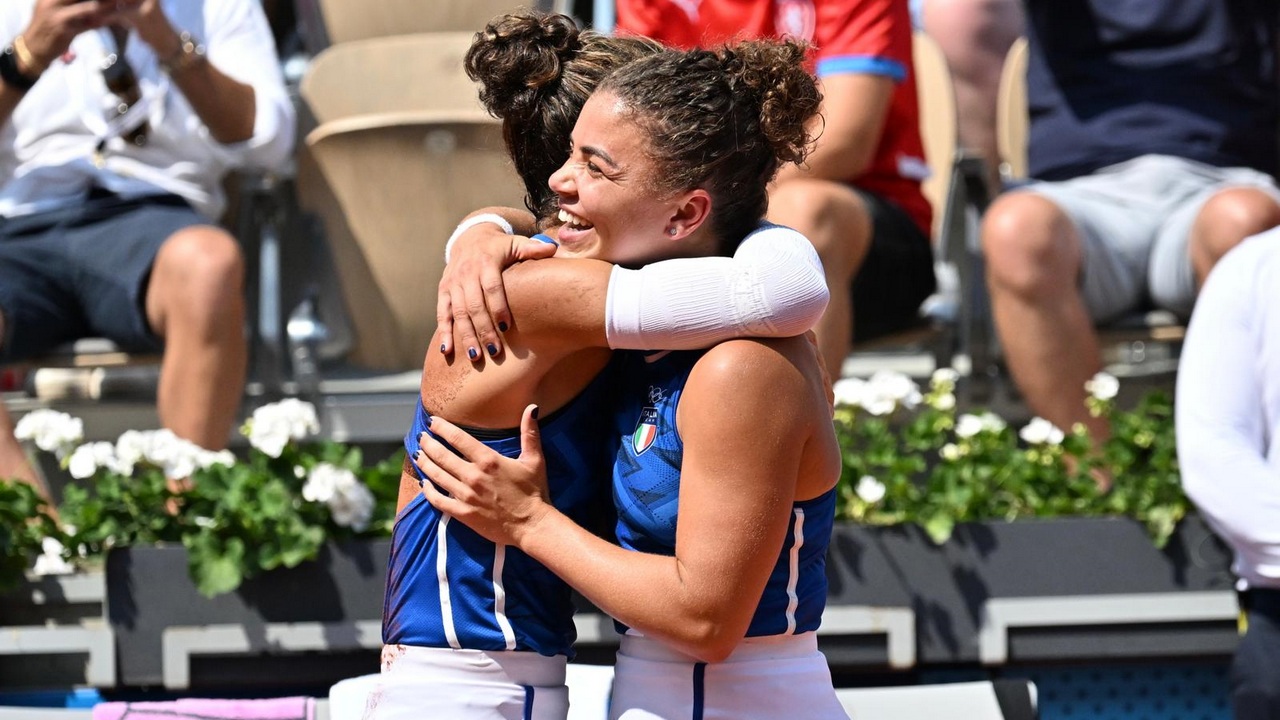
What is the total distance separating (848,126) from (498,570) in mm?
1827

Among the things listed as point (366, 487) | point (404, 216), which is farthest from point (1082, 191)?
point (366, 487)

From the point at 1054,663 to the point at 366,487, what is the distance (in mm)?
1270

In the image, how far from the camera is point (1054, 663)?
270 cm

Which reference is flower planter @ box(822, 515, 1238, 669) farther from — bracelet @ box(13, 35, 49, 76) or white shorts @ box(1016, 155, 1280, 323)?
bracelet @ box(13, 35, 49, 76)

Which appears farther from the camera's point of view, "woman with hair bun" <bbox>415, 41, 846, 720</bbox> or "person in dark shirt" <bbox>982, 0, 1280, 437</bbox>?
"person in dark shirt" <bbox>982, 0, 1280, 437</bbox>

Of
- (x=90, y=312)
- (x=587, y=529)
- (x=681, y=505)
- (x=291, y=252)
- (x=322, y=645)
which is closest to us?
(x=681, y=505)

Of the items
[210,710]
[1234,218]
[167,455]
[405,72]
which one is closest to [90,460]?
[167,455]

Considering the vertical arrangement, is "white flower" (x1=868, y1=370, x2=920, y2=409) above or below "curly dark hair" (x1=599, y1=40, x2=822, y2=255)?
below

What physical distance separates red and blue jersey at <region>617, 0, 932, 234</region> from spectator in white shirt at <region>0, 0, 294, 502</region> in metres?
0.90

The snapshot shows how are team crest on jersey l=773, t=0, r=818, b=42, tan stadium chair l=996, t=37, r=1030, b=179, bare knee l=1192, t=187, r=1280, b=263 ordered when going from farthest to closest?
1. tan stadium chair l=996, t=37, r=1030, b=179
2. team crest on jersey l=773, t=0, r=818, b=42
3. bare knee l=1192, t=187, r=1280, b=263

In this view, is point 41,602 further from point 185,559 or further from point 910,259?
point 910,259

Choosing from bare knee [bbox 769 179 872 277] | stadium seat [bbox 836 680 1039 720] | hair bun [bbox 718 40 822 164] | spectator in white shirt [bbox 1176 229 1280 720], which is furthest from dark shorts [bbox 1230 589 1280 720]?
hair bun [bbox 718 40 822 164]

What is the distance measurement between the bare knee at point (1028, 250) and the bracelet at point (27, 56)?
6.72 feet

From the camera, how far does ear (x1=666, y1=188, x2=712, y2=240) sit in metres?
1.55
